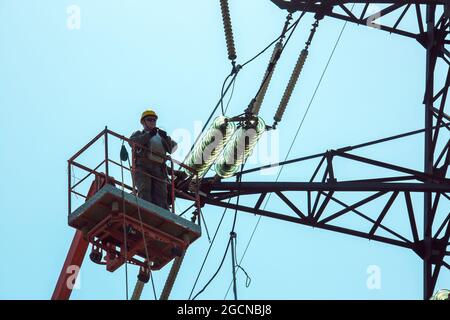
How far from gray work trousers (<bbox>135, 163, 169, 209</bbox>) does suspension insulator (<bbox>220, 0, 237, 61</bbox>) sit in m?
2.93

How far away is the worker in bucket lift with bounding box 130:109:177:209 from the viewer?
27875 mm

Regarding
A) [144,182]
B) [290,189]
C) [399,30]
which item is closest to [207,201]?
[290,189]

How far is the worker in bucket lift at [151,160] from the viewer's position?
91.5 feet

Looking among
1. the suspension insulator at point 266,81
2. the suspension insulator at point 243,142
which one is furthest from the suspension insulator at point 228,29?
the suspension insulator at point 243,142

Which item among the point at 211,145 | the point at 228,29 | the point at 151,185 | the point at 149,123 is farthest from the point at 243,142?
the point at 151,185

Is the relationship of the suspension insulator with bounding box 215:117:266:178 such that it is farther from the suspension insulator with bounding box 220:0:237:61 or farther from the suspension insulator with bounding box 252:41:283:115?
the suspension insulator with bounding box 220:0:237:61

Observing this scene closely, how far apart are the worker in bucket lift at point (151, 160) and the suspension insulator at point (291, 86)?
8.96 ft

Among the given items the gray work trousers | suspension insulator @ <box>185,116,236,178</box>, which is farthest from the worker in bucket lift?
suspension insulator @ <box>185,116,236,178</box>

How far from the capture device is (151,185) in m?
28.0

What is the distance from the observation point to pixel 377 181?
31.4 meters

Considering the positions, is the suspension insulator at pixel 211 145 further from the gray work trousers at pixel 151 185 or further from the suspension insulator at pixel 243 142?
the gray work trousers at pixel 151 185

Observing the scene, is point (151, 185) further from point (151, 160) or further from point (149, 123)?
point (149, 123)

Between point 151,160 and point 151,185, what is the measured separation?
1.39 feet

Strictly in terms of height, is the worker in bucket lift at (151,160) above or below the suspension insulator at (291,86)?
below
